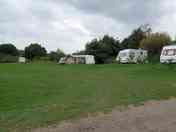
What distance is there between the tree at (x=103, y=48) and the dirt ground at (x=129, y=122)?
40636 millimetres

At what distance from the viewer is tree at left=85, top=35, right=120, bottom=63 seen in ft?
161

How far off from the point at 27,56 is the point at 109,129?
73.5 meters

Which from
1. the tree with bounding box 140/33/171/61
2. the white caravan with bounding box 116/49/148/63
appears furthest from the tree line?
the white caravan with bounding box 116/49/148/63

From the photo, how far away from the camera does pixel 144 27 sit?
55.1m

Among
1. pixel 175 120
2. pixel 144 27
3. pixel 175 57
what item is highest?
pixel 144 27

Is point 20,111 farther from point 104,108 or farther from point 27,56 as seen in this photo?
point 27,56

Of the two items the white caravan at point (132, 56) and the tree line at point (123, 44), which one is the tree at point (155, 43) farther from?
the white caravan at point (132, 56)

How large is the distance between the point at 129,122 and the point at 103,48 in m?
47.1

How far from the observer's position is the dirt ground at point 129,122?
4.93m

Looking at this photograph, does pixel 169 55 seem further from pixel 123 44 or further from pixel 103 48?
pixel 123 44

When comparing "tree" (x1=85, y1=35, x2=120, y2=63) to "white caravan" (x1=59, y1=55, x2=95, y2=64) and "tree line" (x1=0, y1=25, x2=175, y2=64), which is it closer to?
"tree line" (x1=0, y1=25, x2=175, y2=64)

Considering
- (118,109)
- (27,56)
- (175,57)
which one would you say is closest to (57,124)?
(118,109)

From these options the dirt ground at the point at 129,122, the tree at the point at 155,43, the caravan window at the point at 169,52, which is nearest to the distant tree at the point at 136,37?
the tree at the point at 155,43

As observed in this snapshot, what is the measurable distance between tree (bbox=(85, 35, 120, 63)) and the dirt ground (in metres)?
40.6
